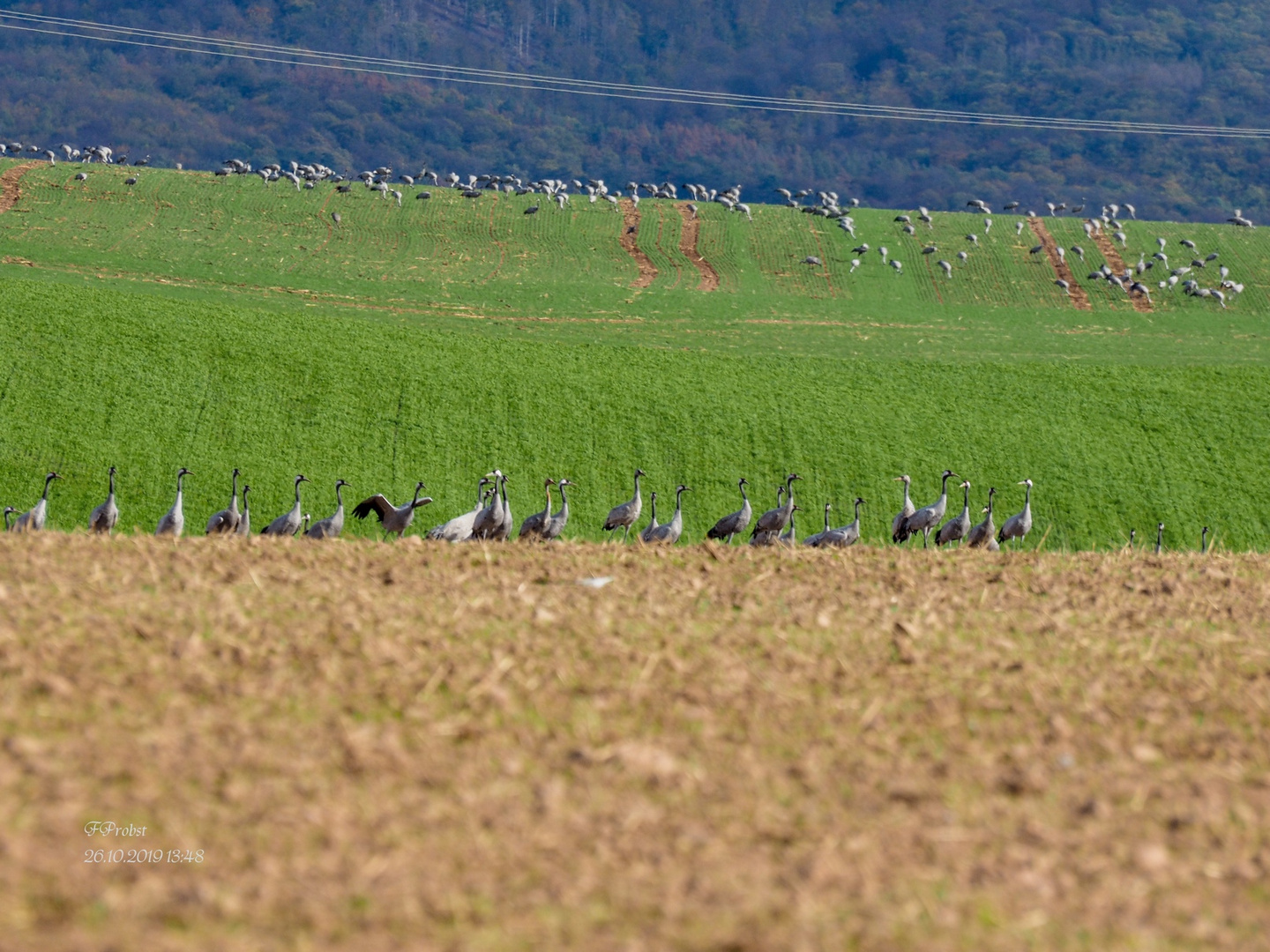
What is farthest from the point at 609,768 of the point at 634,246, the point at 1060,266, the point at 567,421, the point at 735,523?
the point at 1060,266

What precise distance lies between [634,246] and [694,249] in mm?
4343

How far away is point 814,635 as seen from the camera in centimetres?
1484

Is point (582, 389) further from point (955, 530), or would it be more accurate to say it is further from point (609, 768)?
point (609, 768)

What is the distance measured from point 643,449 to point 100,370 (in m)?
21.7

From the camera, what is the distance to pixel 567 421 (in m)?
53.9

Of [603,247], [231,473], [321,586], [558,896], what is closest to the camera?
[558,896]

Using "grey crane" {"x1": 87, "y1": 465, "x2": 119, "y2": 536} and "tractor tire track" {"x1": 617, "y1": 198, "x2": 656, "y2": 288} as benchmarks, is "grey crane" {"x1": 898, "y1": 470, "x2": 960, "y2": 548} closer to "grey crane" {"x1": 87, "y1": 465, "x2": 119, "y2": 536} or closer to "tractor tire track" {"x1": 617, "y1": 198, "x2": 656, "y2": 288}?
"grey crane" {"x1": 87, "y1": 465, "x2": 119, "y2": 536}

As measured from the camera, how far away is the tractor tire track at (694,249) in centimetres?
8906

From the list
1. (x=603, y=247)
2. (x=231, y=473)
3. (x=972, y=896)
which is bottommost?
(x=231, y=473)

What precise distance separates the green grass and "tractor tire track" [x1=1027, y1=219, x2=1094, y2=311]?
26.6 m

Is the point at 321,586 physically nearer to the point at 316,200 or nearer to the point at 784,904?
the point at 784,904

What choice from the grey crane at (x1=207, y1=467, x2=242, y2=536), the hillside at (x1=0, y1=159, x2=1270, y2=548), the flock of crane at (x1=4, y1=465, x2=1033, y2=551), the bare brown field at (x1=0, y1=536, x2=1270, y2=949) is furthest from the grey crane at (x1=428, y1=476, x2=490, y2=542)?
the hillside at (x1=0, y1=159, x2=1270, y2=548)

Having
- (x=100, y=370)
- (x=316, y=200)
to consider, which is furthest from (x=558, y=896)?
(x=316, y=200)

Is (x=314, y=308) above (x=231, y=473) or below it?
above
